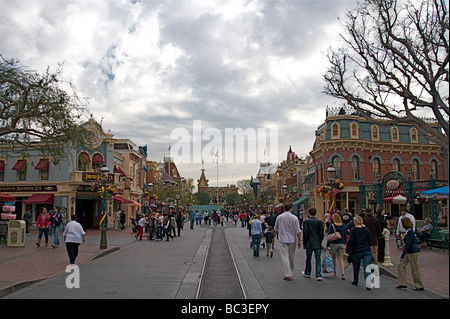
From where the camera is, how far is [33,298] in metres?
8.84

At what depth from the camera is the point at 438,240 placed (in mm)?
17500

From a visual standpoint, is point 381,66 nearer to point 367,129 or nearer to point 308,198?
point 367,129

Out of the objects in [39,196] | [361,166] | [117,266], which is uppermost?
[361,166]

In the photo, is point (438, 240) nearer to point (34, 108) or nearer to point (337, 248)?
point (337, 248)

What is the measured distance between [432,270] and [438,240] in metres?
5.86

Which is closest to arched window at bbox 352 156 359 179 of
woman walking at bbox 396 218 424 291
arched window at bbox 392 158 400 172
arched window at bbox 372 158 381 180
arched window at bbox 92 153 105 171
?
arched window at bbox 372 158 381 180

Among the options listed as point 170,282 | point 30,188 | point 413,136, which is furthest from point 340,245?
point 413,136

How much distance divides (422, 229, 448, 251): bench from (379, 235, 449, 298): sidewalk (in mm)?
278

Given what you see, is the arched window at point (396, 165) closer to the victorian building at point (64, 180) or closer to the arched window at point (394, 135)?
the arched window at point (394, 135)

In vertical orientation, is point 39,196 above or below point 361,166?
below

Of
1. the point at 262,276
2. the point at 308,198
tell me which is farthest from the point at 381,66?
the point at 308,198
